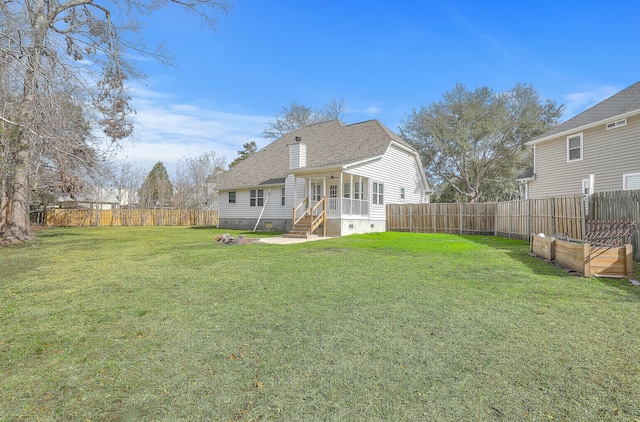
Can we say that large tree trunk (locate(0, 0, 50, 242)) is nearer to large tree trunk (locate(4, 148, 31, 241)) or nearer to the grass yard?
large tree trunk (locate(4, 148, 31, 241))

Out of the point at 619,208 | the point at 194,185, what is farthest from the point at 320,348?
the point at 194,185

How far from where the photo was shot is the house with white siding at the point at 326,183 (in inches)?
594

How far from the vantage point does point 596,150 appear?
1338 centimetres

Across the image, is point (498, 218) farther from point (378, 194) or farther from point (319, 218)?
point (319, 218)

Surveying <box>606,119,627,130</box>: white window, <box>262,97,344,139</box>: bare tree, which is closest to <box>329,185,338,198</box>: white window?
<box>606,119,627,130</box>: white window

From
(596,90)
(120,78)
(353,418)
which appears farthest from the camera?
(596,90)

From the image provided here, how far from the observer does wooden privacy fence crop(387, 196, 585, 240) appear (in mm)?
9406

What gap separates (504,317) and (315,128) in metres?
20.0

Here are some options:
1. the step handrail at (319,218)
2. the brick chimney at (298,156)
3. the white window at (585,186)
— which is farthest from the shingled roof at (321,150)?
the white window at (585,186)

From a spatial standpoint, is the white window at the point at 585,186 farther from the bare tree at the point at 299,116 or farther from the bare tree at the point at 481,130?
the bare tree at the point at 299,116

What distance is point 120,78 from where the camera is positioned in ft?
33.3

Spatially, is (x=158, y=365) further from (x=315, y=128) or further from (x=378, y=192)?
(x=315, y=128)

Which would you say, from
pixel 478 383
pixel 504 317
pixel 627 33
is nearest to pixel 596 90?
pixel 627 33

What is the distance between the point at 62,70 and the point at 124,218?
941 inches
